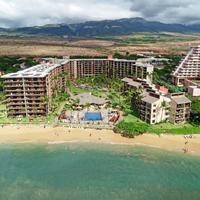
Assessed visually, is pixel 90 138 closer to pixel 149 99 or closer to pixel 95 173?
pixel 95 173

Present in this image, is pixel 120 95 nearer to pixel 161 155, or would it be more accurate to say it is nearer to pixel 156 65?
pixel 161 155

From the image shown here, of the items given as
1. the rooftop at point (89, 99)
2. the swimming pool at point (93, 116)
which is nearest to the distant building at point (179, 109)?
the swimming pool at point (93, 116)

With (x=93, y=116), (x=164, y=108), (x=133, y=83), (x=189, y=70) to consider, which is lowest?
(x=93, y=116)

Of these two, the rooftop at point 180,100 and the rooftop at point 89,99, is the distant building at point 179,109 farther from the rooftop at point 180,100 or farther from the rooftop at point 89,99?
the rooftop at point 89,99

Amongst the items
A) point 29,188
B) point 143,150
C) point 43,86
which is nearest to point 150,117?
point 143,150

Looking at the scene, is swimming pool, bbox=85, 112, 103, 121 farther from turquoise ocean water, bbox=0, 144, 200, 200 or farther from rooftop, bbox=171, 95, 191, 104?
rooftop, bbox=171, 95, 191, 104

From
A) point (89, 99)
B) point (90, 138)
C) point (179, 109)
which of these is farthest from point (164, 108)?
point (89, 99)

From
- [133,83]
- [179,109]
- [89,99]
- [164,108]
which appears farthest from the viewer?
[133,83]
